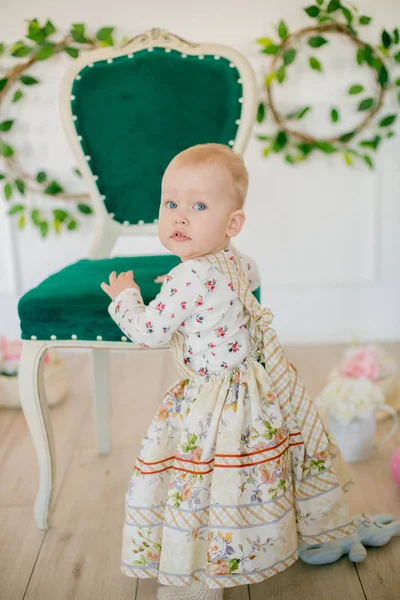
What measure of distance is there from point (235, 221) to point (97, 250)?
744mm

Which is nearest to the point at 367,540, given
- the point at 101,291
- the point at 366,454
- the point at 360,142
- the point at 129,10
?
the point at 366,454

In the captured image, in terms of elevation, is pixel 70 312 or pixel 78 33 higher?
pixel 78 33

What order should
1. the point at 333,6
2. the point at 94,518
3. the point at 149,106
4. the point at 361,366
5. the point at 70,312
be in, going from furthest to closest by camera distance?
the point at 333,6, the point at 361,366, the point at 149,106, the point at 94,518, the point at 70,312

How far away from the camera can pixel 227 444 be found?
1184mm

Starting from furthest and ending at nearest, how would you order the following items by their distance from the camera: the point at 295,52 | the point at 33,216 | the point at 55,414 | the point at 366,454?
the point at 33,216
the point at 295,52
the point at 55,414
the point at 366,454

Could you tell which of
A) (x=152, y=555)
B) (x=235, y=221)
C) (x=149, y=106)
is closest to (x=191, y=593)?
(x=152, y=555)

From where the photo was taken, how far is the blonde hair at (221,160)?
3.80ft

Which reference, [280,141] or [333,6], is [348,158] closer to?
[280,141]

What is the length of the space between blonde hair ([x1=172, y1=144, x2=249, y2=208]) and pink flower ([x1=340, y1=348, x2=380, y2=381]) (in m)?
1.08

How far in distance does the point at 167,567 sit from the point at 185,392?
1.11 feet

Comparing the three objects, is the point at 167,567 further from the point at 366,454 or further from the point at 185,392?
the point at 366,454

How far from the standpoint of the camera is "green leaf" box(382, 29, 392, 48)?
8.05ft

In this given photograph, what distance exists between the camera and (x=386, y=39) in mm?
2469

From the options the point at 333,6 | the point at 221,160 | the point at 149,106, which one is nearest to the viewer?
the point at 221,160
